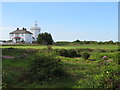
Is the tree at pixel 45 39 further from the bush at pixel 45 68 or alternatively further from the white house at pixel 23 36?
the bush at pixel 45 68

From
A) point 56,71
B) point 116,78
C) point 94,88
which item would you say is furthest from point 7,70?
point 116,78

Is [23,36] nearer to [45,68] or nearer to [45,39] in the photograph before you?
[45,39]

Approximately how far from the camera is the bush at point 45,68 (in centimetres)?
701

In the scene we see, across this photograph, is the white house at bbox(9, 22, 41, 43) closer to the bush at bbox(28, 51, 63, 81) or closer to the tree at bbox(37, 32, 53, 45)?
the tree at bbox(37, 32, 53, 45)

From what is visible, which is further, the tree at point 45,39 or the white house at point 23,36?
the white house at point 23,36

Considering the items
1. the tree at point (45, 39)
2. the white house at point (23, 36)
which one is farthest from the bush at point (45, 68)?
the white house at point (23, 36)

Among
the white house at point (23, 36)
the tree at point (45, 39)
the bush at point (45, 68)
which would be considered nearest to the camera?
the bush at point (45, 68)

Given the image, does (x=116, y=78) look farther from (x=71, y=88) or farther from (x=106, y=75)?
(x=71, y=88)

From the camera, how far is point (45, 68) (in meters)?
7.26

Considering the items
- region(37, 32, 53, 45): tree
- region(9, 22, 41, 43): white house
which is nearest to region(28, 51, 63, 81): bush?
region(37, 32, 53, 45): tree

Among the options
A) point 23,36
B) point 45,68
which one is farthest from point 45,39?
point 45,68

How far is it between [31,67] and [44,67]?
56 centimetres

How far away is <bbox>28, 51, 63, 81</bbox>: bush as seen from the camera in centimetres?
701

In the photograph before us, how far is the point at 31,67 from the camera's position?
24.7 ft
